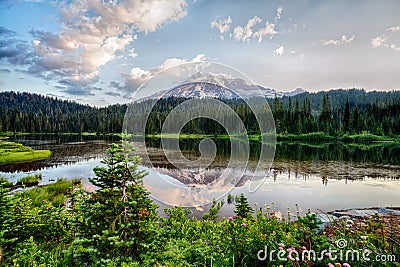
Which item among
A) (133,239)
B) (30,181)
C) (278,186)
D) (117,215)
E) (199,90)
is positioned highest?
(199,90)

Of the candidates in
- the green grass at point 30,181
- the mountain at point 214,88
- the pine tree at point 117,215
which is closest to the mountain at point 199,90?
the mountain at point 214,88

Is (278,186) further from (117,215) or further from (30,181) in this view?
(30,181)

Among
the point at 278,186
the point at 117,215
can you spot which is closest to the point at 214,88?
the point at 117,215

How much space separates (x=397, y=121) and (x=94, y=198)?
102059 mm

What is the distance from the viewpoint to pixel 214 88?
696 cm

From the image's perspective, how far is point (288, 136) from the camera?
271 ft

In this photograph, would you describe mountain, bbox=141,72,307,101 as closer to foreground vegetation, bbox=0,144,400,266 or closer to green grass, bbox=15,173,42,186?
foreground vegetation, bbox=0,144,400,266

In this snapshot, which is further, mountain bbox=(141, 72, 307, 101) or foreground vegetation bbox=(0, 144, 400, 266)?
mountain bbox=(141, 72, 307, 101)

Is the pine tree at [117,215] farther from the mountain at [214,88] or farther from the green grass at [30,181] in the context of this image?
the green grass at [30,181]

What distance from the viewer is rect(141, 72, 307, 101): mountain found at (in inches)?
249

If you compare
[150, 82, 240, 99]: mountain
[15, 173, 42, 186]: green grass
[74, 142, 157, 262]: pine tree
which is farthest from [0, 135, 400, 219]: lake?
[74, 142, 157, 262]: pine tree

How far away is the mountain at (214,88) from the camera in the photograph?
6324mm

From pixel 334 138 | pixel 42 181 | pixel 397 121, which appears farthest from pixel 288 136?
pixel 42 181

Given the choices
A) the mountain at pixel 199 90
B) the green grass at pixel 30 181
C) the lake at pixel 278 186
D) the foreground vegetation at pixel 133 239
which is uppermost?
the mountain at pixel 199 90
